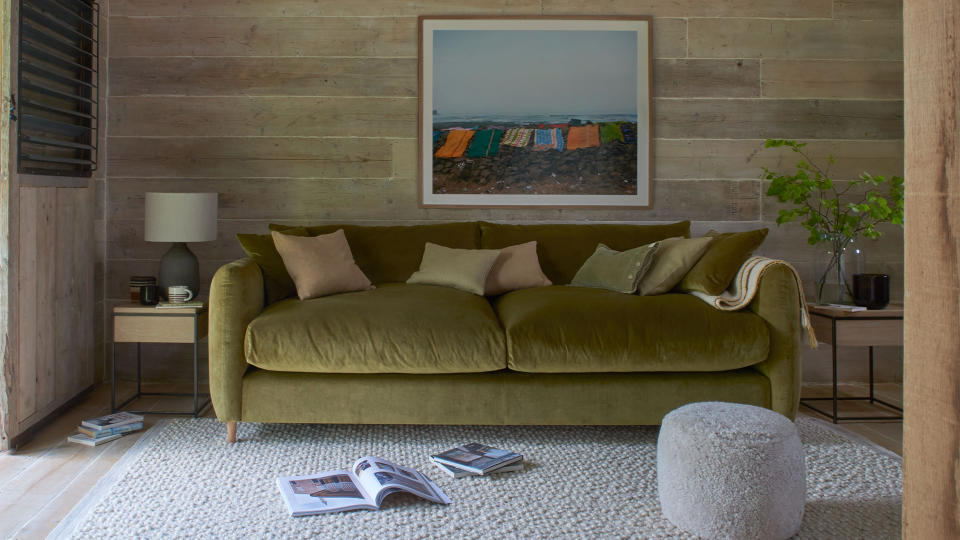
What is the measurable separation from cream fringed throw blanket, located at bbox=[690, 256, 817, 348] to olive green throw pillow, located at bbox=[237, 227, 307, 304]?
182cm

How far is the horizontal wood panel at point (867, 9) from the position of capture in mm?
4055

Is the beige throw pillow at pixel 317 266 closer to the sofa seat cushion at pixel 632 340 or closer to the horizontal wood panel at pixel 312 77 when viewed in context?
the sofa seat cushion at pixel 632 340

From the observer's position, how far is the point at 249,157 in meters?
4.03

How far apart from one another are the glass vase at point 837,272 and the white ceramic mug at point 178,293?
299cm

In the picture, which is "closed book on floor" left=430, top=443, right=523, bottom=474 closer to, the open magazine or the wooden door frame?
the open magazine

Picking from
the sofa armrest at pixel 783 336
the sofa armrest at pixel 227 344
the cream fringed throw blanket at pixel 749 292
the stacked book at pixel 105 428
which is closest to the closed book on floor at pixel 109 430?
the stacked book at pixel 105 428

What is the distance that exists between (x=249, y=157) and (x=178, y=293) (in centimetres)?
96

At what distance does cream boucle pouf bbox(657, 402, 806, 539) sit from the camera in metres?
1.98

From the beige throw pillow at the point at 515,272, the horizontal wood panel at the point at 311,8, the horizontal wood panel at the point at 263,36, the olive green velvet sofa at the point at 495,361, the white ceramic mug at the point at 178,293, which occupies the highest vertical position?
the horizontal wood panel at the point at 311,8

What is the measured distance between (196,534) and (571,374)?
1441mm

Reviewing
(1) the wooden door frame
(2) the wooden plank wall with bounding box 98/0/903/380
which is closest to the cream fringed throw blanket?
(2) the wooden plank wall with bounding box 98/0/903/380

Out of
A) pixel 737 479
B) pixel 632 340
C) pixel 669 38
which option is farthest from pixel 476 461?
pixel 669 38

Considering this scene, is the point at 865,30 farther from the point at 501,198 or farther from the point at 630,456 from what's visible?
the point at 630,456

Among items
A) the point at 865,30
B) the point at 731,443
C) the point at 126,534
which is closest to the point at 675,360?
the point at 731,443
